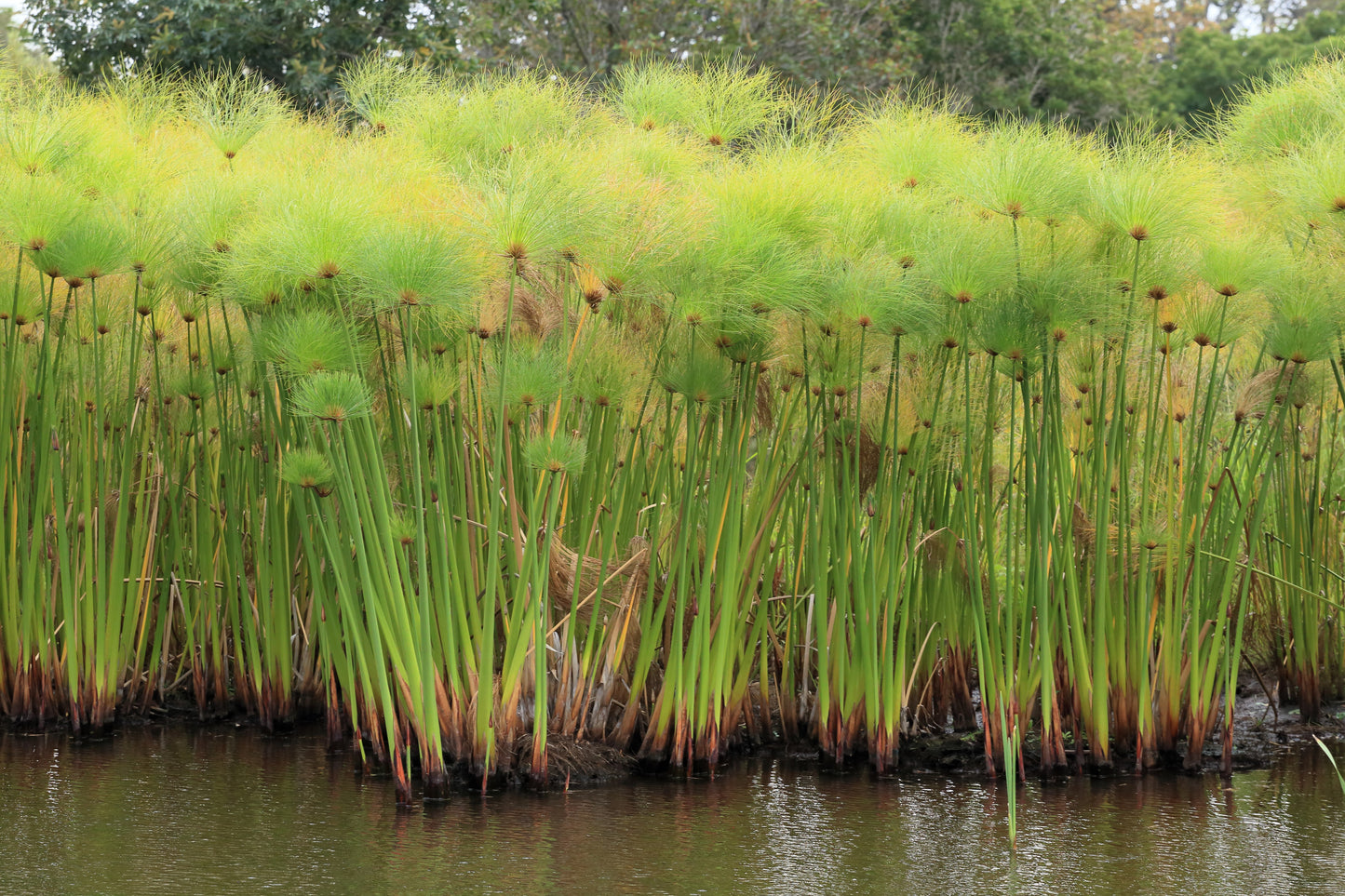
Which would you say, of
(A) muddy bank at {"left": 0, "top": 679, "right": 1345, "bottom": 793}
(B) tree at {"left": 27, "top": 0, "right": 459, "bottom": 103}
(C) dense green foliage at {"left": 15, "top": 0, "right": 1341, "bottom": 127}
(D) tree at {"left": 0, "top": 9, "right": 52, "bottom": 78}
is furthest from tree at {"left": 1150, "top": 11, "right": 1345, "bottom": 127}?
(A) muddy bank at {"left": 0, "top": 679, "right": 1345, "bottom": 793}

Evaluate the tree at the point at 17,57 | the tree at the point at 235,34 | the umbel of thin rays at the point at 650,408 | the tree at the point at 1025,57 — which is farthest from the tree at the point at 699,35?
the umbel of thin rays at the point at 650,408

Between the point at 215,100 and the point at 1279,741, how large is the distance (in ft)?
14.3

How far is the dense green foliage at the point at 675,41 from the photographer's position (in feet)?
37.3

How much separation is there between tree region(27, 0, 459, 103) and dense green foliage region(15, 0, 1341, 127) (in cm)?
1

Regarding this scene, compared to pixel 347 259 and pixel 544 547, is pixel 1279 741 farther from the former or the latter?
pixel 347 259

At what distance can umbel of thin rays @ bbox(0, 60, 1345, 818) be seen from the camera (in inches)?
155

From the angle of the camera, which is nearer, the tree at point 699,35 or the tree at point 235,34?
the tree at point 235,34

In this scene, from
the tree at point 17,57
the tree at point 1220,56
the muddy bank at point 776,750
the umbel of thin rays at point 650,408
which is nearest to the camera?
the umbel of thin rays at point 650,408

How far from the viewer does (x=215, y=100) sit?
16.5 ft

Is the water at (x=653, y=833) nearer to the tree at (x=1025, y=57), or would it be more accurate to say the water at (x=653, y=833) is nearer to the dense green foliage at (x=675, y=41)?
the dense green foliage at (x=675, y=41)

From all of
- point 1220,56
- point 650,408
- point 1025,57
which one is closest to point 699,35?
point 1025,57

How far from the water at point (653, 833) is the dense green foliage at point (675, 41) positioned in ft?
11.9

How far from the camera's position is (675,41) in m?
14.5

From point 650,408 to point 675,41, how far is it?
409 inches
